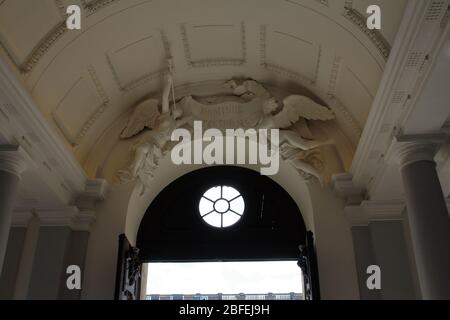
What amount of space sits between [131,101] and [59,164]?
244cm

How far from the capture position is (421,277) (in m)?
6.67

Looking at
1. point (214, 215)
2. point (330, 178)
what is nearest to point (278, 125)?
point (330, 178)

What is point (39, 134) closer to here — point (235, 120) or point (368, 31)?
point (235, 120)

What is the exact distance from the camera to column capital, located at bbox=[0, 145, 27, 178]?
291 inches

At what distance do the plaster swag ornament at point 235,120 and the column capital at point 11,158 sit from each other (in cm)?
256

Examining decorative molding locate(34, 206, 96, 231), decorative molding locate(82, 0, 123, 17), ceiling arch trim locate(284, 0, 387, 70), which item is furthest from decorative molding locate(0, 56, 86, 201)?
ceiling arch trim locate(284, 0, 387, 70)

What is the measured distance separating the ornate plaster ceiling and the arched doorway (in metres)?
2.02

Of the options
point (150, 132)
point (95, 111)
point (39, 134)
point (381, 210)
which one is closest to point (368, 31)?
point (381, 210)

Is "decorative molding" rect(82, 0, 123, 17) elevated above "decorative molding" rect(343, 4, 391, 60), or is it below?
above

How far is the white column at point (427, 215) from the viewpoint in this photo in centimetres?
644

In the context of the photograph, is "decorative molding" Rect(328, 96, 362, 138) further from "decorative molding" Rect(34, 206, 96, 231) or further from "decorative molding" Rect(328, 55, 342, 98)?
"decorative molding" Rect(34, 206, 96, 231)

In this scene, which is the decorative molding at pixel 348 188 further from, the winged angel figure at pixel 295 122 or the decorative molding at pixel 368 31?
the decorative molding at pixel 368 31

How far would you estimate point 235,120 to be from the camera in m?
10.4
